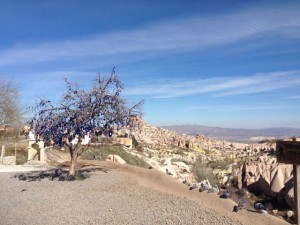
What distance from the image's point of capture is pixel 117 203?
10.7 metres

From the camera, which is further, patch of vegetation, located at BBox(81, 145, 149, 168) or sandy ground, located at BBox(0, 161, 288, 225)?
patch of vegetation, located at BBox(81, 145, 149, 168)

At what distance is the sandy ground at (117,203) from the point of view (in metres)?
9.24

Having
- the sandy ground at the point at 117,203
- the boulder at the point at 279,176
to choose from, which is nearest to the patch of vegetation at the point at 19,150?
the sandy ground at the point at 117,203

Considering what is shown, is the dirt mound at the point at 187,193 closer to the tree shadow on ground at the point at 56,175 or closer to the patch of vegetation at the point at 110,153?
the tree shadow on ground at the point at 56,175

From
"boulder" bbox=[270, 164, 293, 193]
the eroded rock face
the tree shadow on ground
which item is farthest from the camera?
"boulder" bbox=[270, 164, 293, 193]

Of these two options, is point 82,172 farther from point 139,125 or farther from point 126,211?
point 126,211

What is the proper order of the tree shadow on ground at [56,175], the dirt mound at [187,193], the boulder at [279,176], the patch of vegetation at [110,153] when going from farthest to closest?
the patch of vegetation at [110,153], the boulder at [279,176], the tree shadow on ground at [56,175], the dirt mound at [187,193]

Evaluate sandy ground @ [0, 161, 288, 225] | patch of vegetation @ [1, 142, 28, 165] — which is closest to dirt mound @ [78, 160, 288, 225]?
sandy ground @ [0, 161, 288, 225]

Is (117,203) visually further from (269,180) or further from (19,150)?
(19,150)

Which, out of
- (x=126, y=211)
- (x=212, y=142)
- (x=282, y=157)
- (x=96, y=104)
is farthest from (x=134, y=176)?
(x=212, y=142)

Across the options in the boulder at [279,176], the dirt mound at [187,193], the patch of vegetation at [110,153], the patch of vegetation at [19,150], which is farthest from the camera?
the patch of vegetation at [19,150]

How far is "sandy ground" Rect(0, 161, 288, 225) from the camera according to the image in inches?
364

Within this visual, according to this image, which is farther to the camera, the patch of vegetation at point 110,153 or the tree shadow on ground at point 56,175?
the patch of vegetation at point 110,153

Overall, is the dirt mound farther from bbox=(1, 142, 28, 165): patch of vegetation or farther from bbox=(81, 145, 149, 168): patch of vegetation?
bbox=(1, 142, 28, 165): patch of vegetation
